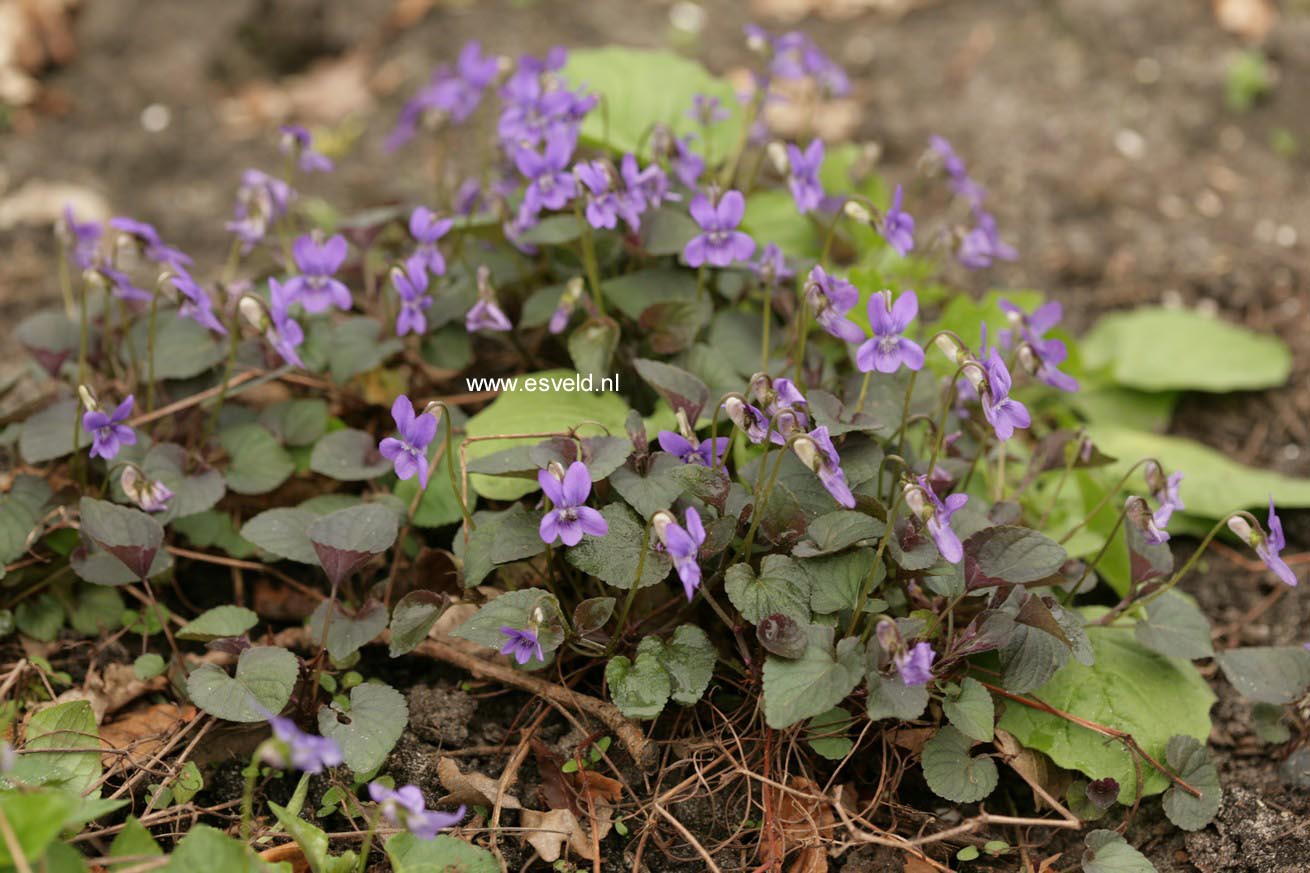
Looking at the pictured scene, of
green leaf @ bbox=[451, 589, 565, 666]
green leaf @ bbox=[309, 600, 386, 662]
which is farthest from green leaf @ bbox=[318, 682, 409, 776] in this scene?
green leaf @ bbox=[451, 589, 565, 666]

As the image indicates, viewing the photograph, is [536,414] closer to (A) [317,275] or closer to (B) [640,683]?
(A) [317,275]

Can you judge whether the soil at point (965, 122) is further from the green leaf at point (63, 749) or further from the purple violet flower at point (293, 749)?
the purple violet flower at point (293, 749)

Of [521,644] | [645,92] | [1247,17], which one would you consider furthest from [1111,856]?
[1247,17]

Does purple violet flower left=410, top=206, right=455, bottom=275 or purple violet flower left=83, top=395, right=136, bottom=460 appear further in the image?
purple violet flower left=410, top=206, right=455, bottom=275

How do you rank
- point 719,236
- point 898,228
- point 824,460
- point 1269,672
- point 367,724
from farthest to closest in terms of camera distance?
point 898,228
point 719,236
point 1269,672
point 367,724
point 824,460

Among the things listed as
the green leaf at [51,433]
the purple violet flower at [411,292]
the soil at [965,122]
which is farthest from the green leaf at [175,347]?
the soil at [965,122]

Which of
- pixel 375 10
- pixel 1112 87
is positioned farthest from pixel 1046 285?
pixel 375 10

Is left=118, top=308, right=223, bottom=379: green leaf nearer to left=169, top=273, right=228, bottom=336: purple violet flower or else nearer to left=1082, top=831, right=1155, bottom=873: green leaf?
left=169, top=273, right=228, bottom=336: purple violet flower
